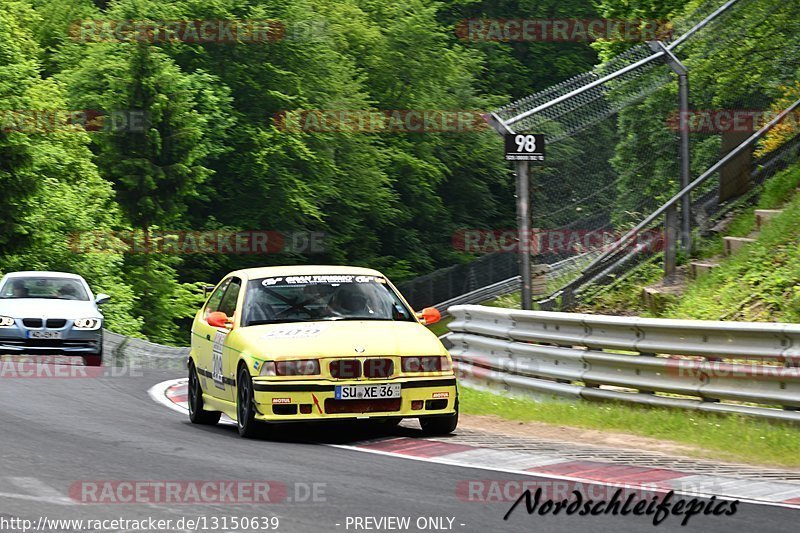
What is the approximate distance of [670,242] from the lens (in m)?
16.9

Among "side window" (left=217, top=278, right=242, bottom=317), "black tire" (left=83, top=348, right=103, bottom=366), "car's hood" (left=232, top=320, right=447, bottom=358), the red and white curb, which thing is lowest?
"black tire" (left=83, top=348, right=103, bottom=366)

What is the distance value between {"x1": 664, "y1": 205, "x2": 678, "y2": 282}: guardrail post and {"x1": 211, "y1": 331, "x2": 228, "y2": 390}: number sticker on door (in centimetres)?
621

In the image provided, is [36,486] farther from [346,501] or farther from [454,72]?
[454,72]

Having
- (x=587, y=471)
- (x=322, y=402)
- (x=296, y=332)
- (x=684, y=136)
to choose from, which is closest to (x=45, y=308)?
(x=684, y=136)

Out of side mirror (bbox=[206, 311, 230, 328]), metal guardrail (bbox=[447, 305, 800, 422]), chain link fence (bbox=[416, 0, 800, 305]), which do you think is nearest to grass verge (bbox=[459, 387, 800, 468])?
metal guardrail (bbox=[447, 305, 800, 422])

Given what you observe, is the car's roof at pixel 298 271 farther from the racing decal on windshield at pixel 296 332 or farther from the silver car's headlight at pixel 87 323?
the silver car's headlight at pixel 87 323

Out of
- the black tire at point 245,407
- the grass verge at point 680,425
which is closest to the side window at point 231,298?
the black tire at point 245,407

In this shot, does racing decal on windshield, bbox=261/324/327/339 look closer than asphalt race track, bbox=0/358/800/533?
No

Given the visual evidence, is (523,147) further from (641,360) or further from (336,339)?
(336,339)

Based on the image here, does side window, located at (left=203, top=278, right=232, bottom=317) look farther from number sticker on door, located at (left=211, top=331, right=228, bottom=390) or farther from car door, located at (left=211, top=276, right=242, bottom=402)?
number sticker on door, located at (left=211, top=331, right=228, bottom=390)

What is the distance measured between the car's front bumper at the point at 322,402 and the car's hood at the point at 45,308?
449 inches

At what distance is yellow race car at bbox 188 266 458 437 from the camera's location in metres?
11.5

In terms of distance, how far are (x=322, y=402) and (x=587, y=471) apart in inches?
104

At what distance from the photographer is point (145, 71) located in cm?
5172
